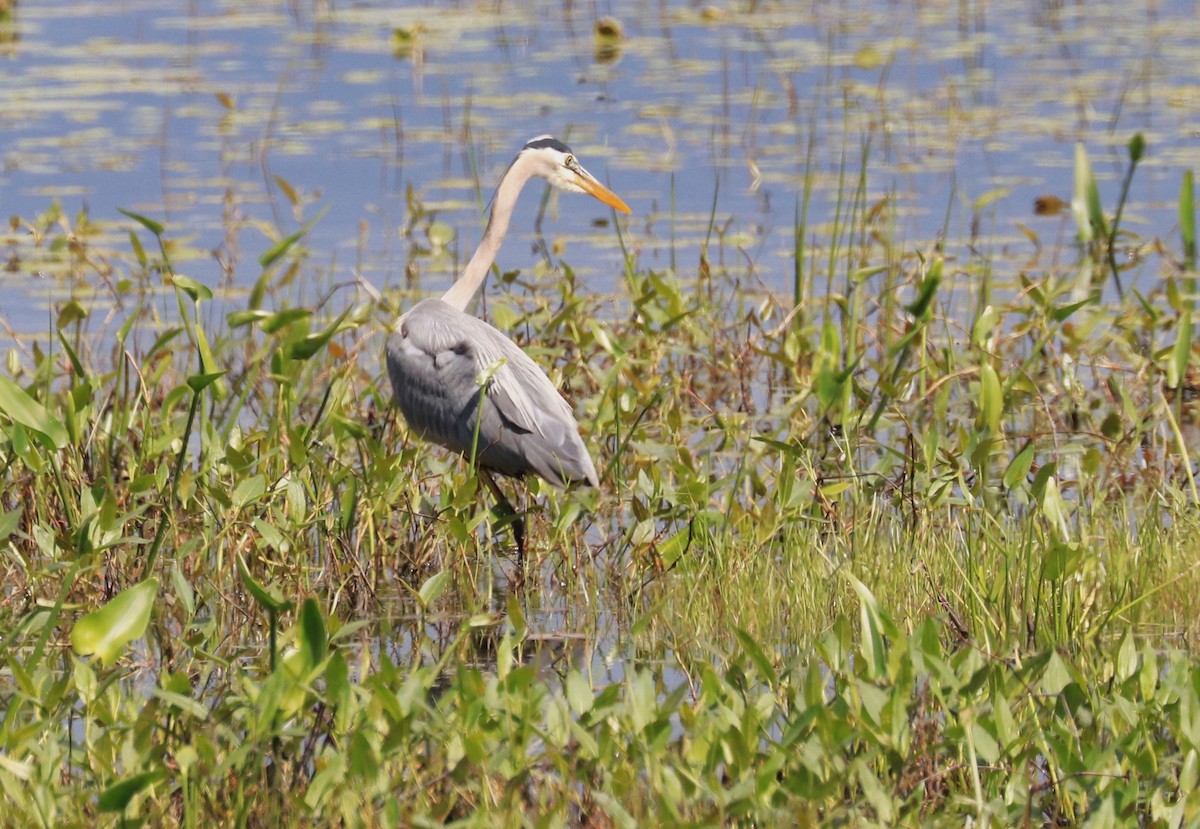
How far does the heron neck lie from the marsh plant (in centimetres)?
12

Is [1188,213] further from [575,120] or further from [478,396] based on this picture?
[575,120]

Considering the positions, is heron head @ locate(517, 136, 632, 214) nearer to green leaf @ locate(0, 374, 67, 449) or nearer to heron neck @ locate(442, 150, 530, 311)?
heron neck @ locate(442, 150, 530, 311)

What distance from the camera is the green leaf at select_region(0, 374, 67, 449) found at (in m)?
3.55

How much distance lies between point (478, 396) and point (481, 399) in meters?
0.44

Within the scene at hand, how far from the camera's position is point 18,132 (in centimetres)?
960

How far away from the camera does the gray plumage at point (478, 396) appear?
4773 millimetres

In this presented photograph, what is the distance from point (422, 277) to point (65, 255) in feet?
4.98

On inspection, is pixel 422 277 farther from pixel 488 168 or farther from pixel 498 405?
pixel 498 405

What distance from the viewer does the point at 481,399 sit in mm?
4551

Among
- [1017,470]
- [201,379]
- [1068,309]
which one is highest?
[201,379]

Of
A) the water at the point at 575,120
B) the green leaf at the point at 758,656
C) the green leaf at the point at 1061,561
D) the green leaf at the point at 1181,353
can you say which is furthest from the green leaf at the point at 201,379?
the water at the point at 575,120

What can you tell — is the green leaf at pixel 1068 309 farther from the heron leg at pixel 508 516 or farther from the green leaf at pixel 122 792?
the green leaf at pixel 122 792

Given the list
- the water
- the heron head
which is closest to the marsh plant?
the heron head

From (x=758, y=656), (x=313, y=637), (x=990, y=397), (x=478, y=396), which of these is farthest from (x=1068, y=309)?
Answer: (x=313, y=637)
